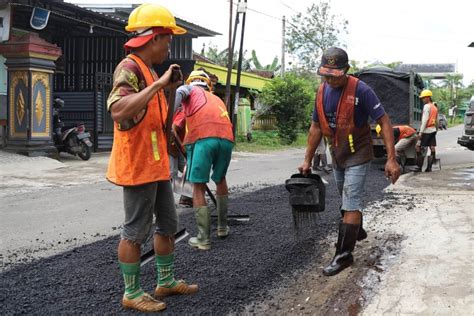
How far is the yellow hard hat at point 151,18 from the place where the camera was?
3215 mm

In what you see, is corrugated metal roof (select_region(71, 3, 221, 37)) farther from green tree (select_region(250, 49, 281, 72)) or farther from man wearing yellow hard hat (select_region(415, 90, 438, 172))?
green tree (select_region(250, 49, 281, 72))

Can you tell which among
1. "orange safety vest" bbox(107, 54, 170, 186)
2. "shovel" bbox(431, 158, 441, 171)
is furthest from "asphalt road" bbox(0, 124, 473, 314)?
"shovel" bbox(431, 158, 441, 171)

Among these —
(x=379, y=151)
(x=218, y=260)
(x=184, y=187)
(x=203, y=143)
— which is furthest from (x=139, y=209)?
(x=379, y=151)

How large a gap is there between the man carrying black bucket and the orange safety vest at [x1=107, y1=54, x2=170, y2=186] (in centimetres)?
157

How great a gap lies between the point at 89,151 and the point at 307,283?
11.0 metres

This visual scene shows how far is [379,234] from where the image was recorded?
538 cm

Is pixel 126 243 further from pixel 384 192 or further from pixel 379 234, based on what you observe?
pixel 384 192

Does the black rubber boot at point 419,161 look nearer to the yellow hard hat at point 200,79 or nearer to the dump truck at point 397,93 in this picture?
the dump truck at point 397,93

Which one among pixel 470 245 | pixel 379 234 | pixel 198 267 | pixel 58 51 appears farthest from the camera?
pixel 58 51

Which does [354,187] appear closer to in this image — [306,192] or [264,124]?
[306,192]

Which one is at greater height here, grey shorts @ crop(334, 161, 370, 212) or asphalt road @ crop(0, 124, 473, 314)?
grey shorts @ crop(334, 161, 370, 212)

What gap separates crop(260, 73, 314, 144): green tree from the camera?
22797 mm

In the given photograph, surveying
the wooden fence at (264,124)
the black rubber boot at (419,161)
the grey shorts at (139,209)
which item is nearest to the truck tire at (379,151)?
the black rubber boot at (419,161)

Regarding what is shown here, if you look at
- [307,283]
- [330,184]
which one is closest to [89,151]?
[330,184]
